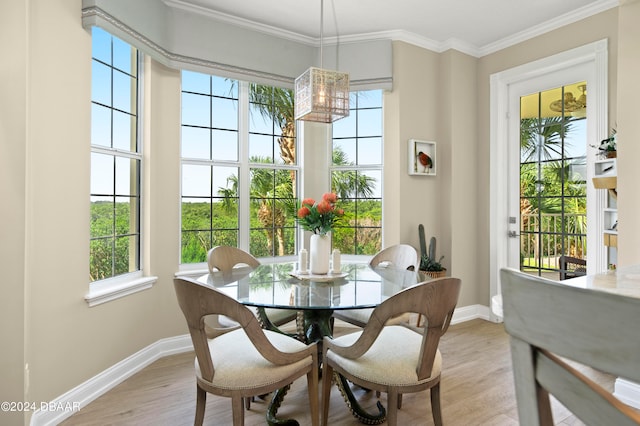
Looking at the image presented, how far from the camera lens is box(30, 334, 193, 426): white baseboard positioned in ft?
7.02

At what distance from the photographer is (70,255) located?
235cm

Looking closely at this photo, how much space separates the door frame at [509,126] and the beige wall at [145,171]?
3.0 inches

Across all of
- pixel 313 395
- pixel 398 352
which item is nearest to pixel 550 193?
pixel 398 352

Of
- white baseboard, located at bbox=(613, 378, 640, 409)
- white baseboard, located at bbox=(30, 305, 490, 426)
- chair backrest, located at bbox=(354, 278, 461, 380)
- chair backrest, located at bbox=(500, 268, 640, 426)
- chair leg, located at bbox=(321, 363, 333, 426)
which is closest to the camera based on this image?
chair backrest, located at bbox=(500, 268, 640, 426)

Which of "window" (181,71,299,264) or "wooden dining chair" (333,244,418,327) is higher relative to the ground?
"window" (181,71,299,264)

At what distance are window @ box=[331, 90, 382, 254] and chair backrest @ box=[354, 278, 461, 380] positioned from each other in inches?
90.9

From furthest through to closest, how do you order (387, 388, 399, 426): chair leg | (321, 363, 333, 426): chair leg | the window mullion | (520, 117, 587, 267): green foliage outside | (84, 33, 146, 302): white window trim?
the window mullion, (520, 117, 587, 267): green foliage outside, (84, 33, 146, 302): white window trim, (321, 363, 333, 426): chair leg, (387, 388, 399, 426): chair leg

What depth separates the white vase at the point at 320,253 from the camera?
95.2 inches

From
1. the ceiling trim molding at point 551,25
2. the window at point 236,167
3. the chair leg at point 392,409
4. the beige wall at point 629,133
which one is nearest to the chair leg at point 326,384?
the chair leg at point 392,409

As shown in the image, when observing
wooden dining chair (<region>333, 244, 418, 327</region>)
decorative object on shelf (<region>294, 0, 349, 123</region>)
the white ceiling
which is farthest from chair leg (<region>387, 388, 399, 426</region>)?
the white ceiling

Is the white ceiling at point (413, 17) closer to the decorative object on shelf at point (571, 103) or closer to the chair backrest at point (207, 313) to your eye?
the decorative object on shelf at point (571, 103)

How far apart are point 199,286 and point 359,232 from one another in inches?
103

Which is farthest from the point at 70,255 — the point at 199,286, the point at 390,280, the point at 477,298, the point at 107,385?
the point at 477,298

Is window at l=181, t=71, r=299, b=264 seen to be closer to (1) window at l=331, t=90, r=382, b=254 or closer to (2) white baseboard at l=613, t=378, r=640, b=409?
(1) window at l=331, t=90, r=382, b=254
